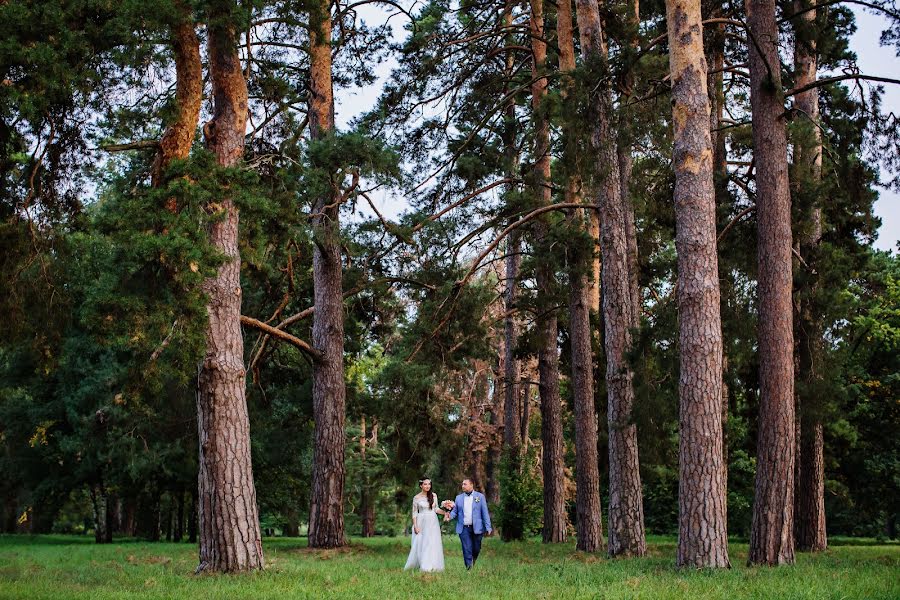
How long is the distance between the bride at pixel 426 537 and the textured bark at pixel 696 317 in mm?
4441

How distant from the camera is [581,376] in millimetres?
19469

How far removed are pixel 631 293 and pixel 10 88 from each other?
1073cm

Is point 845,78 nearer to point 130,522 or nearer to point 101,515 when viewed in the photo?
point 101,515

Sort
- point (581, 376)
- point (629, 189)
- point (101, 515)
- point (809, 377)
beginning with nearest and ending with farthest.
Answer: point (809, 377)
point (629, 189)
point (581, 376)
point (101, 515)

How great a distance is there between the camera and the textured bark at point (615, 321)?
1557cm

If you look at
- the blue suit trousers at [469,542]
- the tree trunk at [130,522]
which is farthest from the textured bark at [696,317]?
the tree trunk at [130,522]

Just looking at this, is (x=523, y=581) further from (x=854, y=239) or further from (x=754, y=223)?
(x=854, y=239)

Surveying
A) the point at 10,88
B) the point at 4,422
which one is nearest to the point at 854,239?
the point at 10,88

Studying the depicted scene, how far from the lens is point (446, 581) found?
10969mm

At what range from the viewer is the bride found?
14.5 m

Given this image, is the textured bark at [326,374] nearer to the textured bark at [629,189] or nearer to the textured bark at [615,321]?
the textured bark at [615,321]

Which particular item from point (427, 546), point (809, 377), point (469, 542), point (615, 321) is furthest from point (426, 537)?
point (809, 377)

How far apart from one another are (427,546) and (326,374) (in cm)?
547

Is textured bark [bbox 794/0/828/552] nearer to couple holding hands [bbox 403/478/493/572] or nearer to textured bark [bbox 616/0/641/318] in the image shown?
textured bark [bbox 616/0/641/318]
